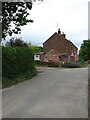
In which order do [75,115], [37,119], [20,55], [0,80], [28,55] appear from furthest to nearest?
[28,55] → [20,55] → [0,80] → [75,115] → [37,119]

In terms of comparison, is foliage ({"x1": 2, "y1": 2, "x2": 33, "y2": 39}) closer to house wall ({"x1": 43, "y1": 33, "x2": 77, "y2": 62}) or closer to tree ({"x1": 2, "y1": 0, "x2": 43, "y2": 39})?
tree ({"x1": 2, "y1": 0, "x2": 43, "y2": 39})

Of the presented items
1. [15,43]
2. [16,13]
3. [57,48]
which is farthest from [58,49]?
[16,13]

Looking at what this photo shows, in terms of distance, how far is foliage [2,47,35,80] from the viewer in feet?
36.6

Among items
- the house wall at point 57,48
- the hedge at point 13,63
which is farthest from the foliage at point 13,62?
the house wall at point 57,48

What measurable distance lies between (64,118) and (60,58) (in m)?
38.9

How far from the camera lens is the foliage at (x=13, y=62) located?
11.2 metres

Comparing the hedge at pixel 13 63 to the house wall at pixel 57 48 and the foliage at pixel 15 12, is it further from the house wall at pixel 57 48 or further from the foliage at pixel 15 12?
the house wall at pixel 57 48

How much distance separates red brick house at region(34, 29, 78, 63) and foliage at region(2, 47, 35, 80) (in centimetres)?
2828

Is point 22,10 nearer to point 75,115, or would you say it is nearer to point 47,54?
point 75,115

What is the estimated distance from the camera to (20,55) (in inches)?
542

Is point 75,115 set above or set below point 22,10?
below

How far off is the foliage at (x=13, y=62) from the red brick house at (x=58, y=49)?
28.3 meters

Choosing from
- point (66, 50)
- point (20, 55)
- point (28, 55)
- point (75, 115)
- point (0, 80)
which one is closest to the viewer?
point (75, 115)

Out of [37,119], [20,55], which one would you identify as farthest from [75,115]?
[20,55]
